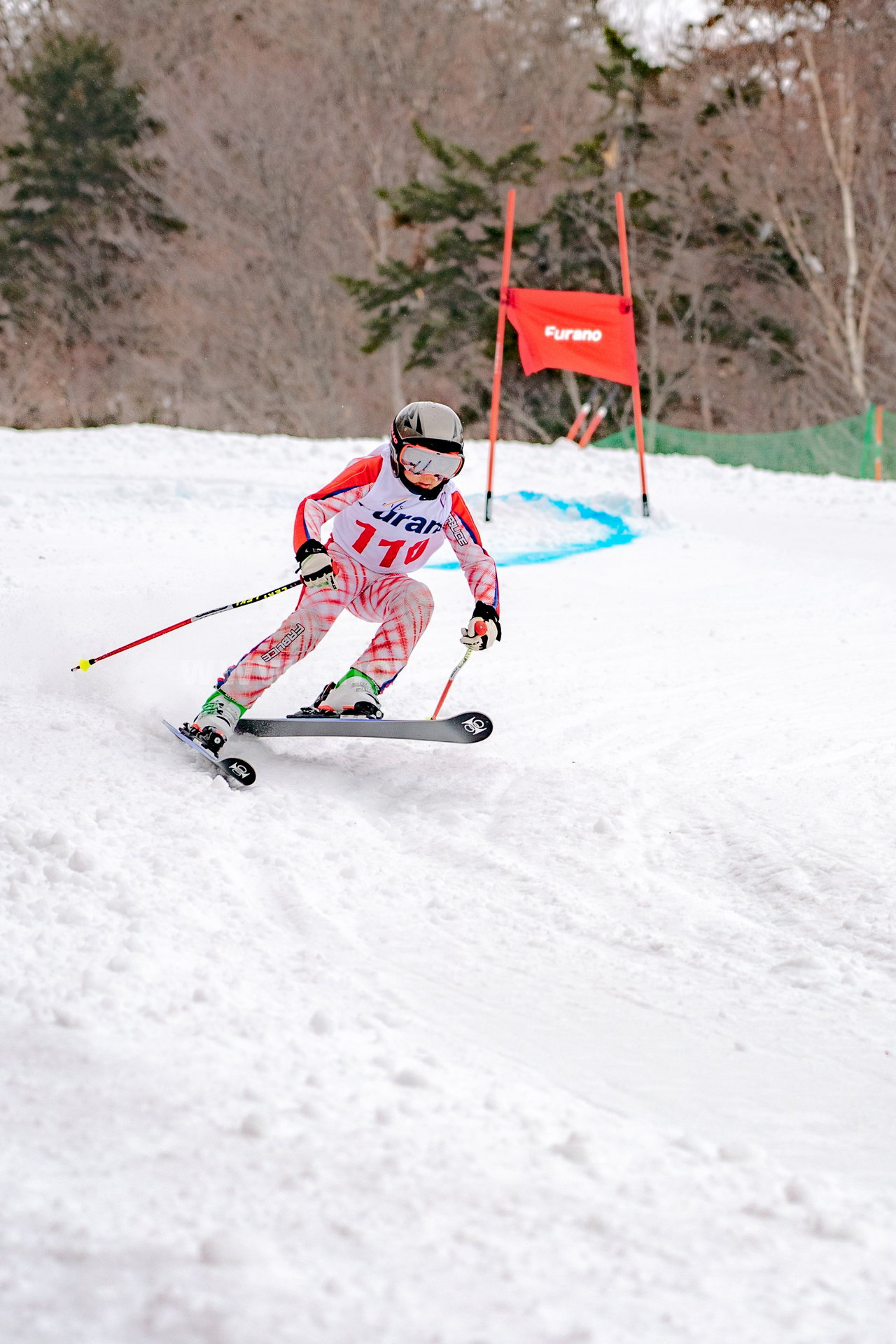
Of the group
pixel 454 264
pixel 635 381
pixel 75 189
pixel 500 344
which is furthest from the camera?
pixel 75 189

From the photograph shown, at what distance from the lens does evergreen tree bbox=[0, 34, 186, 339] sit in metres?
22.6

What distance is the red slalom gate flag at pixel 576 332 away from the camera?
9.27 m

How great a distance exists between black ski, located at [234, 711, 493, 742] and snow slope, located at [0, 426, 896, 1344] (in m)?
0.16

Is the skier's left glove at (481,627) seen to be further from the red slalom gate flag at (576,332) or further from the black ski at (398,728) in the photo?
the red slalom gate flag at (576,332)

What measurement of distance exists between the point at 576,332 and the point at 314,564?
20.0 feet

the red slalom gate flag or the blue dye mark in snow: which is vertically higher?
the red slalom gate flag

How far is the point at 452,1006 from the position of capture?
2355 millimetres

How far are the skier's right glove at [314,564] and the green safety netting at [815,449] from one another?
35.4 feet

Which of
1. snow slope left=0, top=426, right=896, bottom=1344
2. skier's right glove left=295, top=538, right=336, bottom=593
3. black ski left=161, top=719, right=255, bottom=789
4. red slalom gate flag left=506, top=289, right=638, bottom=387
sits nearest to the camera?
snow slope left=0, top=426, right=896, bottom=1344

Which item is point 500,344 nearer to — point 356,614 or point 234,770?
point 356,614

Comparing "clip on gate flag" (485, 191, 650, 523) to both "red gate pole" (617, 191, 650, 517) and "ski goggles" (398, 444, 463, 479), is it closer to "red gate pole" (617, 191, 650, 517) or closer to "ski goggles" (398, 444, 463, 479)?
"red gate pole" (617, 191, 650, 517)

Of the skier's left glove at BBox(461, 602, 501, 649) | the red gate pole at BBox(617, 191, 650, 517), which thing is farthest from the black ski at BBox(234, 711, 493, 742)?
the red gate pole at BBox(617, 191, 650, 517)

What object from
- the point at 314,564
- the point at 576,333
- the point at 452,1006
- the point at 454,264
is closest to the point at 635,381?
the point at 576,333

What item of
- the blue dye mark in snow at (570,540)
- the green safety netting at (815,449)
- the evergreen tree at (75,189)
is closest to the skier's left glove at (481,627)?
the blue dye mark in snow at (570,540)
